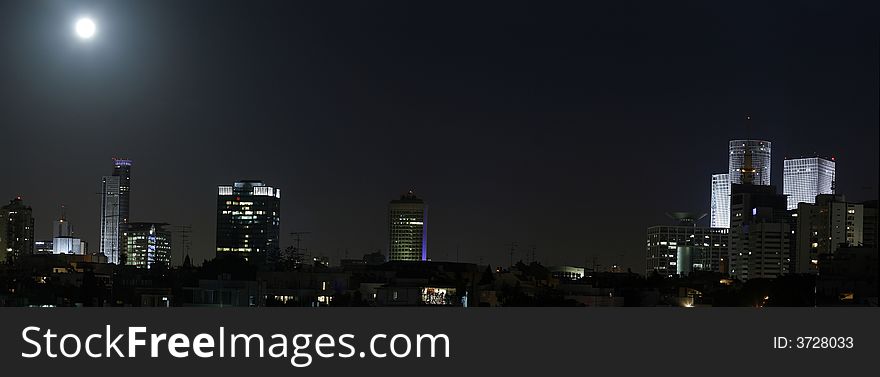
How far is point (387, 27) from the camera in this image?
51.0 ft

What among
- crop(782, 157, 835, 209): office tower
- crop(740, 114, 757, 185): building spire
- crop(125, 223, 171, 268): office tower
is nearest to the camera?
crop(125, 223, 171, 268): office tower

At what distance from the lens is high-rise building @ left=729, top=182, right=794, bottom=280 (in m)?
25.9

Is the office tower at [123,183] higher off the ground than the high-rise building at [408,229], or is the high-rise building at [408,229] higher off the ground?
the office tower at [123,183]

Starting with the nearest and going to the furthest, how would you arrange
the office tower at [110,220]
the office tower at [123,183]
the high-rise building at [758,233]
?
the office tower at [123,183], the office tower at [110,220], the high-rise building at [758,233]

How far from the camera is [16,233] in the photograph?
75.5ft

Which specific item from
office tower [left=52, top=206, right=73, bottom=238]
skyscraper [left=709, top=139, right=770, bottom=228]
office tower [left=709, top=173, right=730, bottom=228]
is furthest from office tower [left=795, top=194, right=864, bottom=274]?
office tower [left=52, top=206, right=73, bottom=238]

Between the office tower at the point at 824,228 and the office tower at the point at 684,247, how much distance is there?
2612 millimetres

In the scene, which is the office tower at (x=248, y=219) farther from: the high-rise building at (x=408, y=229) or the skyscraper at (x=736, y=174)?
the skyscraper at (x=736, y=174)

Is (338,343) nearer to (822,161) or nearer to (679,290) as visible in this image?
(679,290)

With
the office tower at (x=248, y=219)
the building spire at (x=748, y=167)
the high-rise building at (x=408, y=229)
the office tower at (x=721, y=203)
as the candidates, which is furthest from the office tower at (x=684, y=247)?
the office tower at (x=248, y=219)

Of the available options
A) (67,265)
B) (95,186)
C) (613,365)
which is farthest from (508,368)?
(67,265)

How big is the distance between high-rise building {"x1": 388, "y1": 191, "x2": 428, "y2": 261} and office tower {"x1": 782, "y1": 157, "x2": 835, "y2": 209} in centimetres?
776

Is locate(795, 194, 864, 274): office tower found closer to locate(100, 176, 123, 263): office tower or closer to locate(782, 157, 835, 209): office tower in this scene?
locate(782, 157, 835, 209): office tower

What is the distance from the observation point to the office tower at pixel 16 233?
21.2 meters
